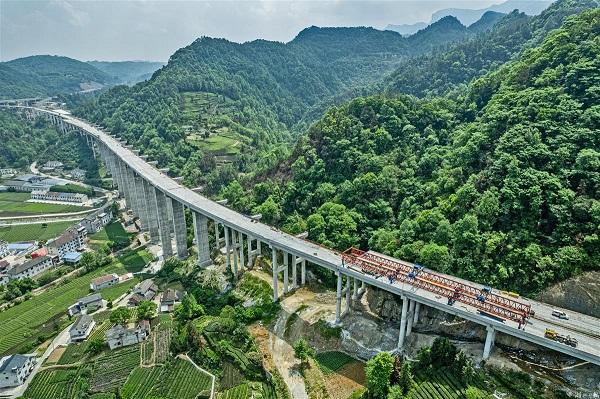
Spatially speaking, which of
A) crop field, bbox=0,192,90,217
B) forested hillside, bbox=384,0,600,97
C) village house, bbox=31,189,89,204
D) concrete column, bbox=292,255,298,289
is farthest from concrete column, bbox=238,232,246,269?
forested hillside, bbox=384,0,600,97

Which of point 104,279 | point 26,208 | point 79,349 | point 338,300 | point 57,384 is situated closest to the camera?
point 57,384

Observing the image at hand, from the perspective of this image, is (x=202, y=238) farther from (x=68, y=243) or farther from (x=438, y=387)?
(x=438, y=387)

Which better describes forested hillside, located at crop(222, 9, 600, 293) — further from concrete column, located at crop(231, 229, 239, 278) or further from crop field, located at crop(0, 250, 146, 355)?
crop field, located at crop(0, 250, 146, 355)

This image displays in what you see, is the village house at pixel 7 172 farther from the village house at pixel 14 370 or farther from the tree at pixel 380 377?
the tree at pixel 380 377

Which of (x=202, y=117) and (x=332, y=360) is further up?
(x=202, y=117)

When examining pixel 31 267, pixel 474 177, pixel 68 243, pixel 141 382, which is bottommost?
pixel 141 382

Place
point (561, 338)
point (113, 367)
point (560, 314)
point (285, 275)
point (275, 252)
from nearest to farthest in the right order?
point (561, 338)
point (560, 314)
point (113, 367)
point (275, 252)
point (285, 275)

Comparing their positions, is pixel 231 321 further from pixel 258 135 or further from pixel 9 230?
pixel 258 135

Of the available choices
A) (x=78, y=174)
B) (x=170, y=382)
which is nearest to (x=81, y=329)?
(x=170, y=382)
